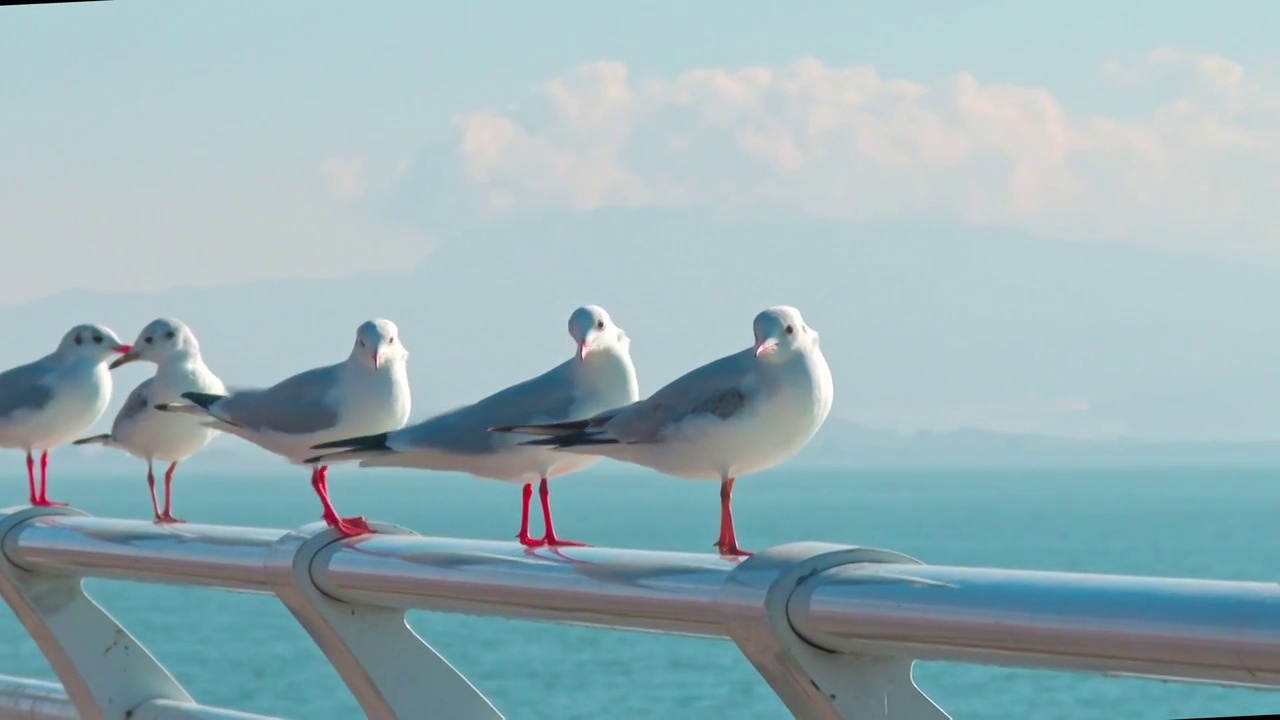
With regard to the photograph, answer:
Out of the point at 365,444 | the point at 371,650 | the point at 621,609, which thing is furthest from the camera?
the point at 365,444

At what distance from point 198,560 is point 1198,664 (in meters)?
1.49

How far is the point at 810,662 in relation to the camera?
1823 millimetres

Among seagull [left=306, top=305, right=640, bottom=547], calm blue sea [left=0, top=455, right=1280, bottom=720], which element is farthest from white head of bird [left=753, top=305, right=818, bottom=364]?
calm blue sea [left=0, top=455, right=1280, bottom=720]

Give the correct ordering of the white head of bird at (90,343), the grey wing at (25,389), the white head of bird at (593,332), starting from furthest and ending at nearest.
Result: the white head of bird at (90,343), the grey wing at (25,389), the white head of bird at (593,332)

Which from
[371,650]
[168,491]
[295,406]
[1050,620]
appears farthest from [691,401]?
[168,491]

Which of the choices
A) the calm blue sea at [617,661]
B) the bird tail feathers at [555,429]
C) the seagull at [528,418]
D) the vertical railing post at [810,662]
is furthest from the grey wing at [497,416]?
the calm blue sea at [617,661]

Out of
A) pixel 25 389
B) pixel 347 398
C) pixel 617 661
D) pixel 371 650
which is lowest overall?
pixel 617 661

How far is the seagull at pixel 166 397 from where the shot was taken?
5.89 metres

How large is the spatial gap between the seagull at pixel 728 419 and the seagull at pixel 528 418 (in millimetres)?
213

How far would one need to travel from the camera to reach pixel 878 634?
1768mm

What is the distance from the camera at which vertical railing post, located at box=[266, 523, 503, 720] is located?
2.38 m

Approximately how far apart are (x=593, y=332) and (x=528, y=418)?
0.64 feet

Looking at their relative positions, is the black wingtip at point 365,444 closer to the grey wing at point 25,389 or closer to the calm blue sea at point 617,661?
the grey wing at point 25,389

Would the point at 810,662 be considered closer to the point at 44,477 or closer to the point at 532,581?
the point at 532,581
